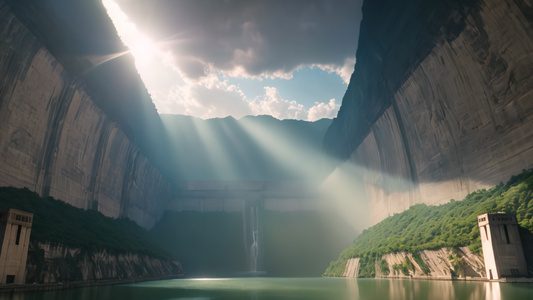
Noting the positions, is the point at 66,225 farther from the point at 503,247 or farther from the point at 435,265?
the point at 503,247

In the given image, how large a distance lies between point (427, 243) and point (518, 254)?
6.02m

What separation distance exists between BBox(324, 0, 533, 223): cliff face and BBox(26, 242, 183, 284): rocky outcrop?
75.5ft

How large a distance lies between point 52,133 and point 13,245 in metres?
13.4

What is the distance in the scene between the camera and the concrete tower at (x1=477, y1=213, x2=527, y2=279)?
15.1 metres

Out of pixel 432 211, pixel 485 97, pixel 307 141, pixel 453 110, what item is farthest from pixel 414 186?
pixel 307 141

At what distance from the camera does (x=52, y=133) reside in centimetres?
2631

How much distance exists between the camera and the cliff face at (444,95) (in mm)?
18016

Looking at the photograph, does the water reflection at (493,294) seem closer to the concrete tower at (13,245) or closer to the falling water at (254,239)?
the concrete tower at (13,245)

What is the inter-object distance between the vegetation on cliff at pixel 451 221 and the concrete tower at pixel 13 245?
1954cm

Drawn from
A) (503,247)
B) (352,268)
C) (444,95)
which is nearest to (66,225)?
(352,268)

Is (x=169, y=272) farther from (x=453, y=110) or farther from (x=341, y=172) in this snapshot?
(x=453, y=110)

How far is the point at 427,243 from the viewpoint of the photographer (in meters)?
21.0

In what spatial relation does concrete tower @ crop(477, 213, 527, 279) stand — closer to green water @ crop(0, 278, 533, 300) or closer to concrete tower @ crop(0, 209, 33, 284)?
green water @ crop(0, 278, 533, 300)

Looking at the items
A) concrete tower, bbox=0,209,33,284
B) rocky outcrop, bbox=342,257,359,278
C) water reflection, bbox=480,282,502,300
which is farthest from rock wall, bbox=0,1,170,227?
water reflection, bbox=480,282,502,300
